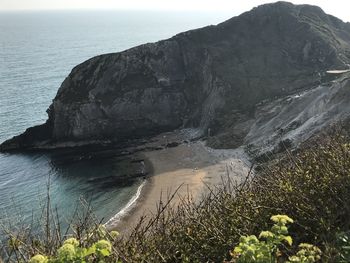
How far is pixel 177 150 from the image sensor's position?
5975 centimetres

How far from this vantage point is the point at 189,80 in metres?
73.3

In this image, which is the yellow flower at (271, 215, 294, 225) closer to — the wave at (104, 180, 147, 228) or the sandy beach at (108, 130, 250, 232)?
the wave at (104, 180, 147, 228)

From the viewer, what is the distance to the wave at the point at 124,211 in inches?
1613

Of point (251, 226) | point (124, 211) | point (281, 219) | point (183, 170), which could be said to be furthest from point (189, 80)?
point (281, 219)

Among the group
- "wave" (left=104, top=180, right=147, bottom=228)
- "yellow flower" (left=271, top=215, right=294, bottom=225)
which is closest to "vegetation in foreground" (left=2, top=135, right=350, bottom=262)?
"yellow flower" (left=271, top=215, right=294, bottom=225)

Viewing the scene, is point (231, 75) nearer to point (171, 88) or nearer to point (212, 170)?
point (171, 88)

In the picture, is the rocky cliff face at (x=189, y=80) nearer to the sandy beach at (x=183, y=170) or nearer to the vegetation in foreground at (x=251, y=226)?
the sandy beach at (x=183, y=170)

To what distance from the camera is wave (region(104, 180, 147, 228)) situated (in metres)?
41.0

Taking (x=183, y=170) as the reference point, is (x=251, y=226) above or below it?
above

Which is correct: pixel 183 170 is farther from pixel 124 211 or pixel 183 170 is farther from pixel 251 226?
→ pixel 251 226

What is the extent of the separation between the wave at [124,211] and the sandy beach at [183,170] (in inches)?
7.2

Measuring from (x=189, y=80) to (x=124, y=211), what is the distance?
3443 centimetres

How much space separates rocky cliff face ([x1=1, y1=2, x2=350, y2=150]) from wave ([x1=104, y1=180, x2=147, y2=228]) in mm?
19851

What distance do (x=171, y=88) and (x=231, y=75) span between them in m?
9.48
